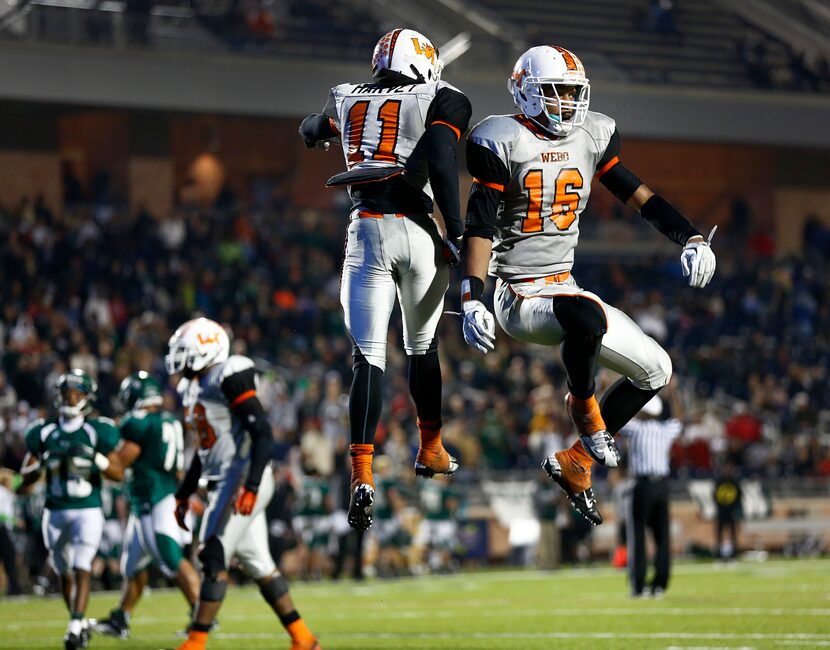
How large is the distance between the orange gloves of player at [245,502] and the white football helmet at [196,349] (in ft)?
3.30

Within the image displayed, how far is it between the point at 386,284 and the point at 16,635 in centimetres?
558

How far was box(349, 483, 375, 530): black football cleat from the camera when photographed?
6.87 meters

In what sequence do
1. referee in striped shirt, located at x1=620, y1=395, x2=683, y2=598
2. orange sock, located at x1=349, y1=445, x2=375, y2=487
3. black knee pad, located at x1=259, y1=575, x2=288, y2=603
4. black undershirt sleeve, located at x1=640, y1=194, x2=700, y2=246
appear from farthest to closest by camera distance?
referee in striped shirt, located at x1=620, y1=395, x2=683, y2=598 → black knee pad, located at x1=259, y1=575, x2=288, y2=603 → black undershirt sleeve, located at x1=640, y1=194, x2=700, y2=246 → orange sock, located at x1=349, y1=445, x2=375, y2=487

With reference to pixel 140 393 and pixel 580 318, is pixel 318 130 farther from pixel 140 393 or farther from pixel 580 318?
pixel 140 393

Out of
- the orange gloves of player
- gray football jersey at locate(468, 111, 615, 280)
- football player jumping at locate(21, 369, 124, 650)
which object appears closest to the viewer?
gray football jersey at locate(468, 111, 615, 280)

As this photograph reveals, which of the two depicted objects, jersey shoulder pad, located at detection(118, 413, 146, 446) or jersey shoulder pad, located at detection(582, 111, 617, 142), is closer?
jersey shoulder pad, located at detection(582, 111, 617, 142)

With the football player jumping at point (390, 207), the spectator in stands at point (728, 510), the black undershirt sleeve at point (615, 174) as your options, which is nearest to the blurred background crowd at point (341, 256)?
the spectator in stands at point (728, 510)

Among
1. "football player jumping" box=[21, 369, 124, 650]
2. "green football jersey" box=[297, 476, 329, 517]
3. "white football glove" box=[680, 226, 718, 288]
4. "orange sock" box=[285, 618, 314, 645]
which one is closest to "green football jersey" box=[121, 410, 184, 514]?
"football player jumping" box=[21, 369, 124, 650]

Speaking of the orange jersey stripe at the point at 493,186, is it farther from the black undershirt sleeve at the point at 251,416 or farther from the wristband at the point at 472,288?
the black undershirt sleeve at the point at 251,416

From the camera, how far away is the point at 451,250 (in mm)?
7191

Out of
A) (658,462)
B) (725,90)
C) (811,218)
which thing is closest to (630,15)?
(725,90)

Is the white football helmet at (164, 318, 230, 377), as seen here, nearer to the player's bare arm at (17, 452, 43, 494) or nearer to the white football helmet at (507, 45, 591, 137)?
the player's bare arm at (17, 452, 43, 494)

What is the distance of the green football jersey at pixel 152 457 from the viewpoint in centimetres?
1127

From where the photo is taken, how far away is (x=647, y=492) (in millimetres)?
13812
